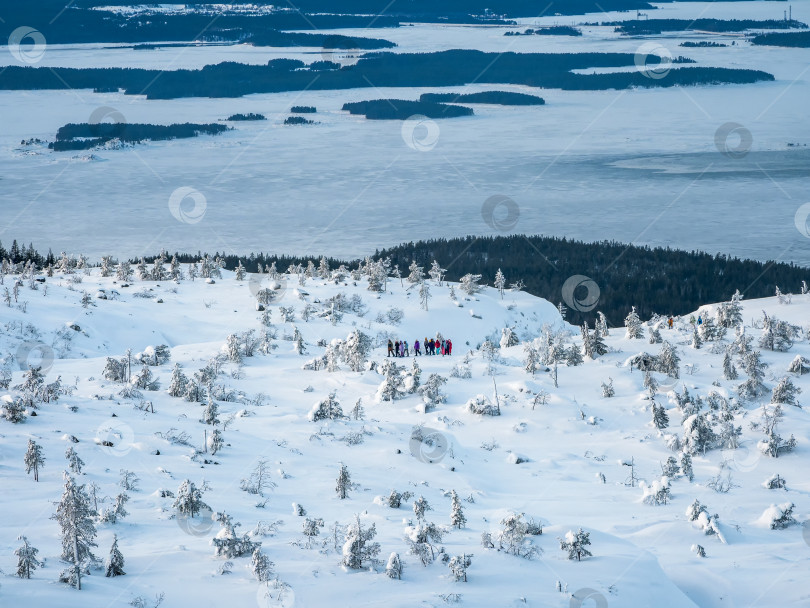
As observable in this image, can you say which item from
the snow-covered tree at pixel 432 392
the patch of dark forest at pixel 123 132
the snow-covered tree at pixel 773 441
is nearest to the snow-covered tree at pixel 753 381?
the snow-covered tree at pixel 773 441

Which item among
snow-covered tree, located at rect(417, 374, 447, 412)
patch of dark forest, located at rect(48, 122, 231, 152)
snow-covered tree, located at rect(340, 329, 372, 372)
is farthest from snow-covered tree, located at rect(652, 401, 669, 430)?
patch of dark forest, located at rect(48, 122, 231, 152)

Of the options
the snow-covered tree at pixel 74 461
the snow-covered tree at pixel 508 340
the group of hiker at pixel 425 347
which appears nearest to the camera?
the snow-covered tree at pixel 74 461

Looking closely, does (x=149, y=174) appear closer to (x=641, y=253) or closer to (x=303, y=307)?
(x=641, y=253)

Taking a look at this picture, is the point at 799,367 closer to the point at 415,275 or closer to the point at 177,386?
the point at 177,386

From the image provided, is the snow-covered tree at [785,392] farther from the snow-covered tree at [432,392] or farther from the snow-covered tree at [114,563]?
the snow-covered tree at [114,563]

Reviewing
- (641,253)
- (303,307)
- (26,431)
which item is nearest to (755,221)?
(641,253)

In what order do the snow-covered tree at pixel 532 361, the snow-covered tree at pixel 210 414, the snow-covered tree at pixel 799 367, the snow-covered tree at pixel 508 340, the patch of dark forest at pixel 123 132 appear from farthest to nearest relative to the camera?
the patch of dark forest at pixel 123 132 < the snow-covered tree at pixel 508 340 < the snow-covered tree at pixel 532 361 < the snow-covered tree at pixel 799 367 < the snow-covered tree at pixel 210 414

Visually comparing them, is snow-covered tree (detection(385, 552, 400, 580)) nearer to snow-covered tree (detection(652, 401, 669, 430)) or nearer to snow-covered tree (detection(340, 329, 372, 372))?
snow-covered tree (detection(652, 401, 669, 430))
